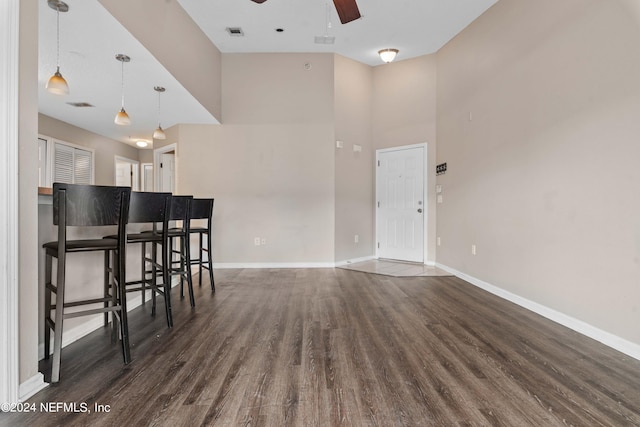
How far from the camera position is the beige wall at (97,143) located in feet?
18.7

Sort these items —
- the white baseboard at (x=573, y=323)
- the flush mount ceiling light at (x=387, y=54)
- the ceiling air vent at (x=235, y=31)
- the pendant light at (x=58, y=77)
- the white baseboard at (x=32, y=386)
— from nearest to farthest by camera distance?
the white baseboard at (x=32, y=386), the white baseboard at (x=573, y=323), the pendant light at (x=58, y=77), the ceiling air vent at (x=235, y=31), the flush mount ceiling light at (x=387, y=54)

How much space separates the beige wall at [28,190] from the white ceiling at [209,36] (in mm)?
988

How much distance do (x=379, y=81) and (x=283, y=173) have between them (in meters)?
2.42

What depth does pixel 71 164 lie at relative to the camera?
6.29 metres

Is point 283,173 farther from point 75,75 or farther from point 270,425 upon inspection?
point 270,425

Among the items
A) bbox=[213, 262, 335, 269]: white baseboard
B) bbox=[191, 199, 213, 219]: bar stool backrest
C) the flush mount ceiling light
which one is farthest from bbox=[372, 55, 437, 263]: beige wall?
bbox=[191, 199, 213, 219]: bar stool backrest

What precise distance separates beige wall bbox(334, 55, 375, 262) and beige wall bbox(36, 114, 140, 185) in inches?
196

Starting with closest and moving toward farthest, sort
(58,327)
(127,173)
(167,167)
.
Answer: (58,327) → (167,167) → (127,173)

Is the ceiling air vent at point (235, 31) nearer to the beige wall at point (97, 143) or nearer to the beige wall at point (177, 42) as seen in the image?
the beige wall at point (177, 42)

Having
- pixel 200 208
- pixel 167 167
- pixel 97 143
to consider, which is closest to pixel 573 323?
pixel 200 208

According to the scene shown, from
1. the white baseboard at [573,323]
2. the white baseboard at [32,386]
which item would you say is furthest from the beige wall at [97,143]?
the white baseboard at [573,323]

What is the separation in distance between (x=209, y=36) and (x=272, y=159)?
1.95m

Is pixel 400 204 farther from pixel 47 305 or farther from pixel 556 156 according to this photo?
pixel 47 305

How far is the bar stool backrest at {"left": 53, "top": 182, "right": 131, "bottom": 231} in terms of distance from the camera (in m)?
1.81
